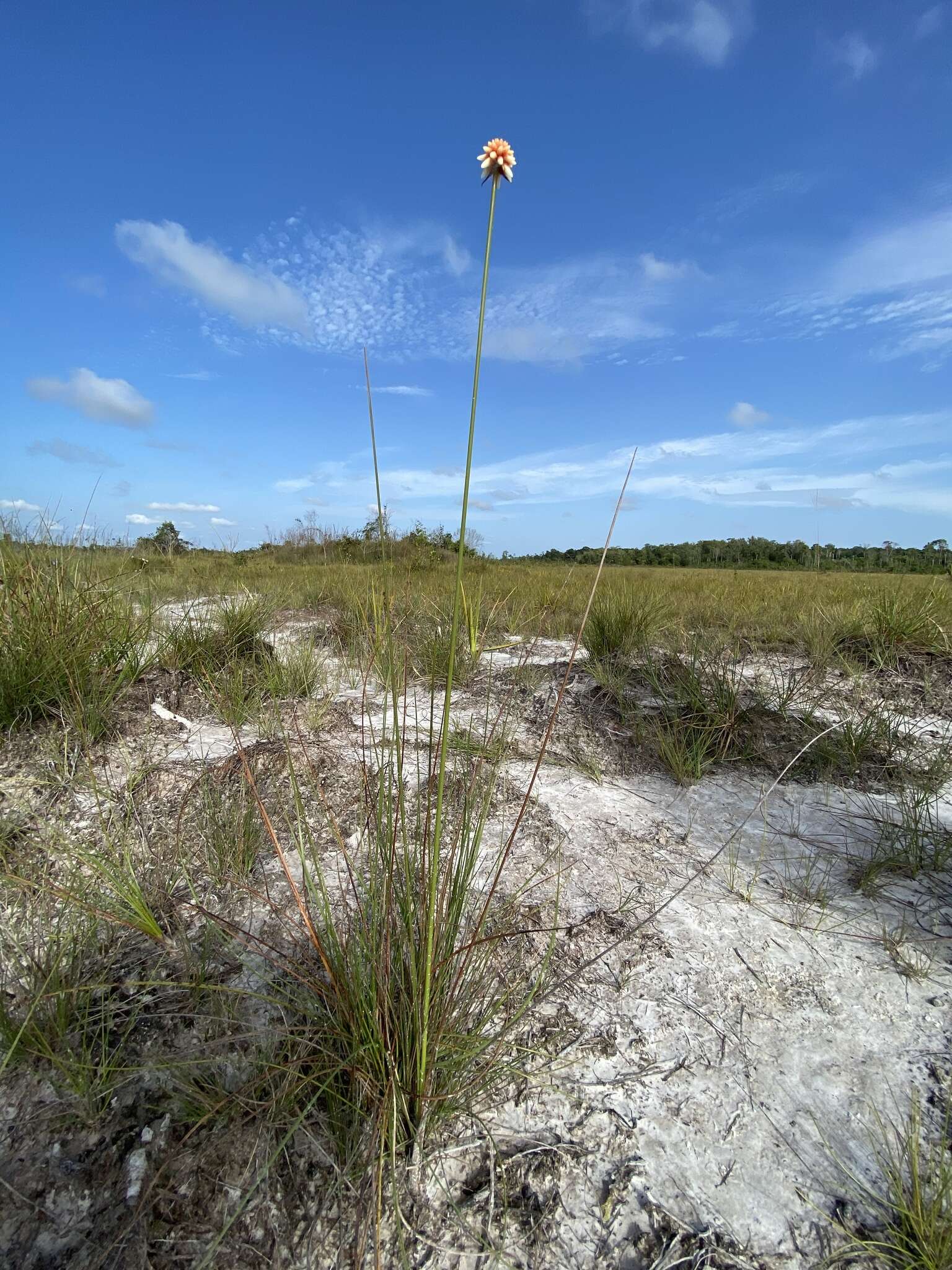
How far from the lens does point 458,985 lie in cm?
96

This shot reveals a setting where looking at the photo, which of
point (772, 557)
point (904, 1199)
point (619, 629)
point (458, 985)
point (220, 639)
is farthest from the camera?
point (772, 557)

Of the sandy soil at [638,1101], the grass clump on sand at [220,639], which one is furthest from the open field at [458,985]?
the grass clump on sand at [220,639]

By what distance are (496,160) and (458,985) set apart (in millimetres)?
1189

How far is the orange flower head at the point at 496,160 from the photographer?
0.62m

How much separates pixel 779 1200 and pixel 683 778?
1.37 metres

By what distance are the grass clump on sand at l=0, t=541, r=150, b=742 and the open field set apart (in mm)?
15

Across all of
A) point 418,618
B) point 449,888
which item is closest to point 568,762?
Result: point 449,888

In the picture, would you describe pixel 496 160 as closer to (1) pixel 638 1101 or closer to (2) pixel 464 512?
(2) pixel 464 512

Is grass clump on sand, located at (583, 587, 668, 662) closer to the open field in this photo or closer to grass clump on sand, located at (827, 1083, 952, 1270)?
the open field

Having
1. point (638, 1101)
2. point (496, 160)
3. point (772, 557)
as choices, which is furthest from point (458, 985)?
point (772, 557)

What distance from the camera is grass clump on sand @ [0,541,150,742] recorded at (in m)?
2.09

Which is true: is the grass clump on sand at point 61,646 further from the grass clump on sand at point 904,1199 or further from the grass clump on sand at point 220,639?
the grass clump on sand at point 904,1199

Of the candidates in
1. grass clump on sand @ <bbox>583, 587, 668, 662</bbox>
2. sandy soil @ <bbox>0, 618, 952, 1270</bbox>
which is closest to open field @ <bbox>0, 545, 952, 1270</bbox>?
sandy soil @ <bbox>0, 618, 952, 1270</bbox>

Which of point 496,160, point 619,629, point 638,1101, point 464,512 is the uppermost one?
point 496,160
